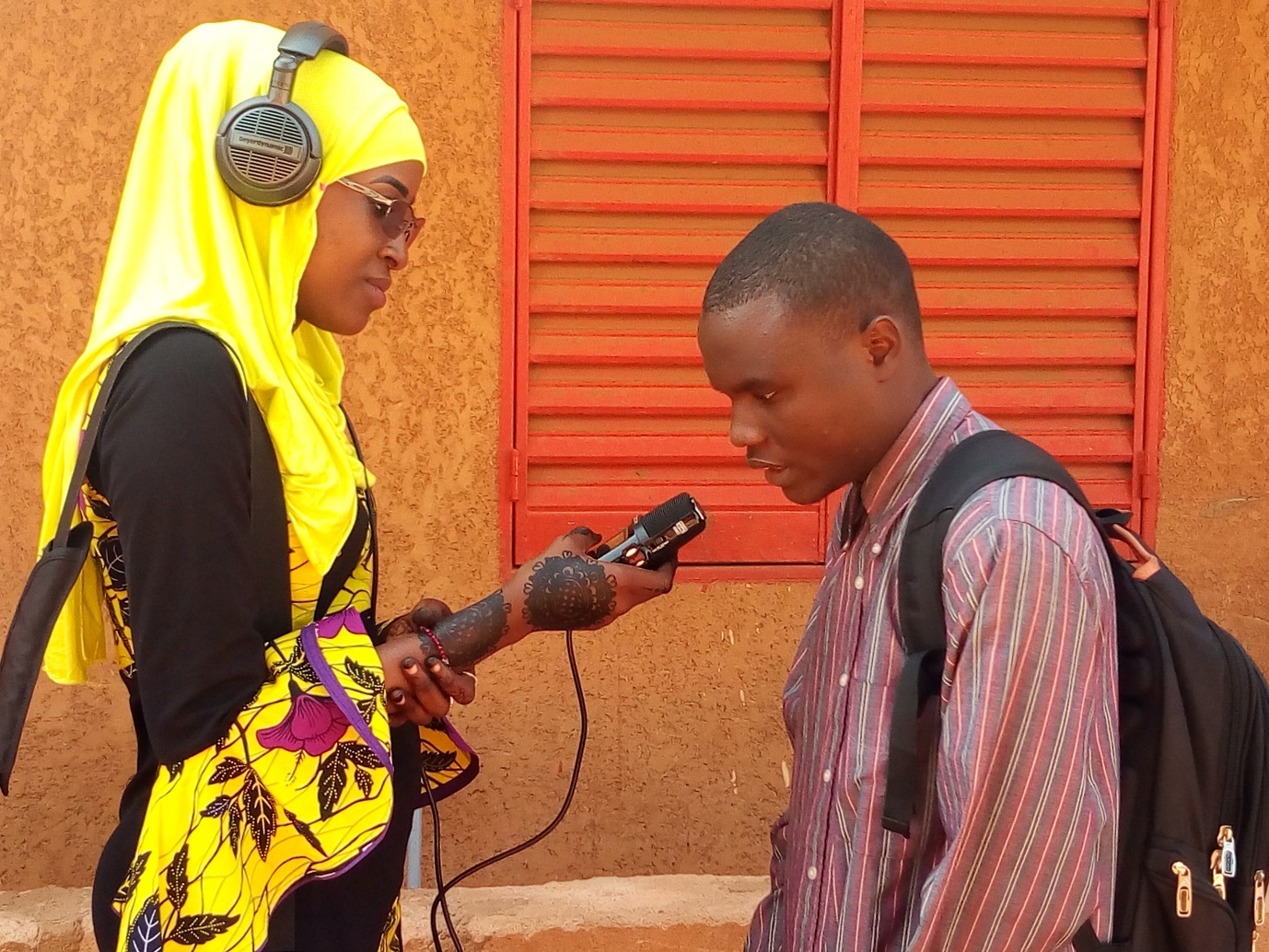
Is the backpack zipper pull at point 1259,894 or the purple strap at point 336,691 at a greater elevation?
the purple strap at point 336,691

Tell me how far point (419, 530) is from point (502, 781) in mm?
665

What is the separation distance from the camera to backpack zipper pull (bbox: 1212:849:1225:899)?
1466mm

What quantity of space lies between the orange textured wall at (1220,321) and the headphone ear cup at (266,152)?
2423 millimetres

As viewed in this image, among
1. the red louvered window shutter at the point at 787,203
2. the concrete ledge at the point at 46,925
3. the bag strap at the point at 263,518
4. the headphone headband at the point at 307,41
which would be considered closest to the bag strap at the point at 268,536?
the bag strap at the point at 263,518

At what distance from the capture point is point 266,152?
174 centimetres

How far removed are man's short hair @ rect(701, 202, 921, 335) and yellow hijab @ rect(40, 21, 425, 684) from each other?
0.57m

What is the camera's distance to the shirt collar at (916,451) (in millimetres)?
1607

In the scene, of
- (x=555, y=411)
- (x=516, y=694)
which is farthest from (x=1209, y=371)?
(x=516, y=694)

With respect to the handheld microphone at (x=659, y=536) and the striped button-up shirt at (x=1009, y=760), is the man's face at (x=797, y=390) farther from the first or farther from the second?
the handheld microphone at (x=659, y=536)

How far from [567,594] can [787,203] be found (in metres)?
1.64

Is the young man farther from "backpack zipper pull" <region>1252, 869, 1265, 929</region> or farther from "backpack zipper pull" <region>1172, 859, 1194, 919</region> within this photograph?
"backpack zipper pull" <region>1252, 869, 1265, 929</region>

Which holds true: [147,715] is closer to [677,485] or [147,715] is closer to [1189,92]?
[677,485]

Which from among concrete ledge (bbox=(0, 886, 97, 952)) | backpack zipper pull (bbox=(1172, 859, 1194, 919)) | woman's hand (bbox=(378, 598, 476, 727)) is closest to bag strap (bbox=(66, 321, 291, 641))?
woman's hand (bbox=(378, 598, 476, 727))

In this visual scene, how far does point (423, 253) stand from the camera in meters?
3.21
